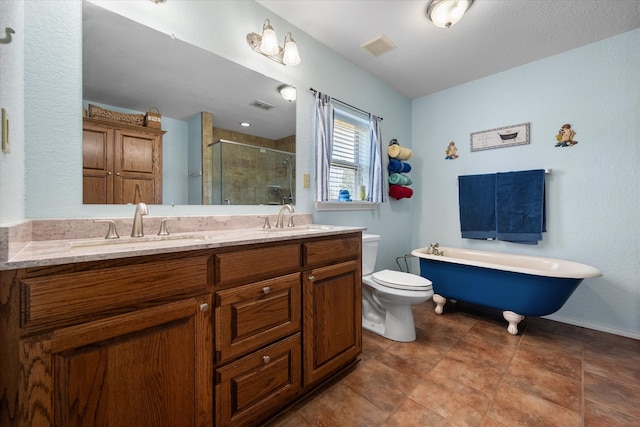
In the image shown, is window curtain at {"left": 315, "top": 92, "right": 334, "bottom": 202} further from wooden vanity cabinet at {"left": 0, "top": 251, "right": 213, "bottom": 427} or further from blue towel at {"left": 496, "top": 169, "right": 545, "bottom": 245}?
blue towel at {"left": 496, "top": 169, "right": 545, "bottom": 245}

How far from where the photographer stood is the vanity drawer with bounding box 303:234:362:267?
4.55 ft

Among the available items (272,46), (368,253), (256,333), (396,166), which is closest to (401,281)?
(368,253)

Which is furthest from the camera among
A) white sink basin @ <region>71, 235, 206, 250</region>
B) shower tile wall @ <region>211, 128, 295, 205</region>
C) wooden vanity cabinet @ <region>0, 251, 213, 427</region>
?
shower tile wall @ <region>211, 128, 295, 205</region>

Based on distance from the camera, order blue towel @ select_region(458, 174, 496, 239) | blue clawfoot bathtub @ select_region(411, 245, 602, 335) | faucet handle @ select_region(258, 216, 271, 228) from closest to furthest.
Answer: faucet handle @ select_region(258, 216, 271, 228) → blue clawfoot bathtub @ select_region(411, 245, 602, 335) → blue towel @ select_region(458, 174, 496, 239)

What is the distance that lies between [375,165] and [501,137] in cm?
135

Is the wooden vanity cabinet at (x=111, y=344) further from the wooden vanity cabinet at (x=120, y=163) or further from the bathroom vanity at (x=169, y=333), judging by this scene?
the wooden vanity cabinet at (x=120, y=163)

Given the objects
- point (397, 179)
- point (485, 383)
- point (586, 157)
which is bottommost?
point (485, 383)

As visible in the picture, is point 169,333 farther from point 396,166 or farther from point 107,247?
point 396,166

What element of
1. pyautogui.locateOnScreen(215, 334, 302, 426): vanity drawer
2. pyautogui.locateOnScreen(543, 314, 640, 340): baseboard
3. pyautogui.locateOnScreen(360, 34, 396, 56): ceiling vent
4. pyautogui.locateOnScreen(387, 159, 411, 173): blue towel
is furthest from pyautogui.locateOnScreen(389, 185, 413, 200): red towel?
pyautogui.locateOnScreen(215, 334, 302, 426): vanity drawer

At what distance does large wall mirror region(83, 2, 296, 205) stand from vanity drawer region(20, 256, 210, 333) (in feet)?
2.17

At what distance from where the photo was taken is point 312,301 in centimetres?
140

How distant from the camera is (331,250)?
1.51 meters

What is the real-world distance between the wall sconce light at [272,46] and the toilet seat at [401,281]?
1713 millimetres

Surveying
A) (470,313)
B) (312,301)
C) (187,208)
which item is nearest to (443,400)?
(312,301)
